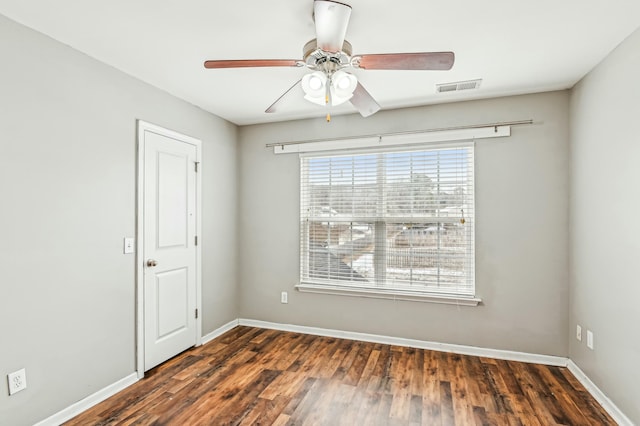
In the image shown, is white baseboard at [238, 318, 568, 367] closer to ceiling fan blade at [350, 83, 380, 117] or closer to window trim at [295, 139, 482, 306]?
window trim at [295, 139, 482, 306]

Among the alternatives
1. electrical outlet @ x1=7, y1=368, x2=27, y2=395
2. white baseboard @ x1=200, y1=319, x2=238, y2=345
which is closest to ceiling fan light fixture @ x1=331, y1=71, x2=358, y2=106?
electrical outlet @ x1=7, y1=368, x2=27, y2=395

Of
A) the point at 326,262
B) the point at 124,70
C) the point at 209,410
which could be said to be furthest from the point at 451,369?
the point at 124,70

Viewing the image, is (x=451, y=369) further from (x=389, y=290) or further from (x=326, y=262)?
(x=326, y=262)

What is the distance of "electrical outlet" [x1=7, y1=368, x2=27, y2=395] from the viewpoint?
6.29 feet

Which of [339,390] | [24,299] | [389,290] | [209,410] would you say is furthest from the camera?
[389,290]

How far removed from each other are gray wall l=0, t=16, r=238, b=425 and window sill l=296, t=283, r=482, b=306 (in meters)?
1.83

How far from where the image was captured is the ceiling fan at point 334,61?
1.61 metres

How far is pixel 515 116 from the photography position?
309cm

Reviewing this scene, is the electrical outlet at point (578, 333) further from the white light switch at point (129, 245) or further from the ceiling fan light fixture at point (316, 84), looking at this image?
the white light switch at point (129, 245)

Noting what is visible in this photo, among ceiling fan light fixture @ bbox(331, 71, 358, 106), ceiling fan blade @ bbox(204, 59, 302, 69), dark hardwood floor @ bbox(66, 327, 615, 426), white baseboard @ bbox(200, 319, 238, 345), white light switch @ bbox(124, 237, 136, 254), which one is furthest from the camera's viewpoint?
white baseboard @ bbox(200, 319, 238, 345)

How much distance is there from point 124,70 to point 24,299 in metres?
1.77

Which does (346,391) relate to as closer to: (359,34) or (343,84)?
(343,84)

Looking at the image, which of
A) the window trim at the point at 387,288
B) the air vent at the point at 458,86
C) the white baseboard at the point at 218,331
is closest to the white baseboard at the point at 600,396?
the window trim at the point at 387,288

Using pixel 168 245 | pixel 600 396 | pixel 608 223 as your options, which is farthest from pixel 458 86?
pixel 168 245
